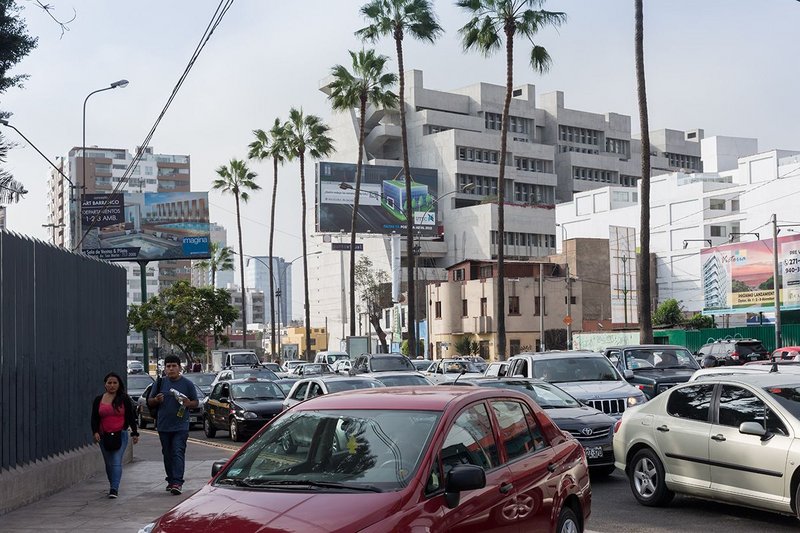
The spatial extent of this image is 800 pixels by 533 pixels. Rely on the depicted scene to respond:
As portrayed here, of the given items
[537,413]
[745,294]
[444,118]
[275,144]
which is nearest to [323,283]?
[444,118]

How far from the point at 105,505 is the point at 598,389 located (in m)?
8.44

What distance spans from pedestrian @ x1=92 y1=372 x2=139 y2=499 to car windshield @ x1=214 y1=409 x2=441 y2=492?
22.5 ft

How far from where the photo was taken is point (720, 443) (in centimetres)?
1094

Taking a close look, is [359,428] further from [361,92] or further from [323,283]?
[323,283]

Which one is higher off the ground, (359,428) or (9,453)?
(359,428)

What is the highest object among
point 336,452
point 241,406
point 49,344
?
point 49,344

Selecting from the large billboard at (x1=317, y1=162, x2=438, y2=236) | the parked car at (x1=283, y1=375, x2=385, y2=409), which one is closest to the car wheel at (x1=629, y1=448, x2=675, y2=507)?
the parked car at (x1=283, y1=375, x2=385, y2=409)

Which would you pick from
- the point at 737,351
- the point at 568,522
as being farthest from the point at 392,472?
the point at 737,351

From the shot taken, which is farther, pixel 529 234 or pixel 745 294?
pixel 529 234

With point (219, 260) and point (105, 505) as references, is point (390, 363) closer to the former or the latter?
point (105, 505)

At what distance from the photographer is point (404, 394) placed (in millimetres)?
7301

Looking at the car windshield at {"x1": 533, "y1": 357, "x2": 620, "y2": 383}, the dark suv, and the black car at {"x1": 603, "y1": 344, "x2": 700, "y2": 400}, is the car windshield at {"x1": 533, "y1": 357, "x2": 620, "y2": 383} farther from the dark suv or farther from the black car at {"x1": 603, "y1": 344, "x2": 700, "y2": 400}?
the dark suv

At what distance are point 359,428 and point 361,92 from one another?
163ft

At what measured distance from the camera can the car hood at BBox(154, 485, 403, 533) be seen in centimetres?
567
